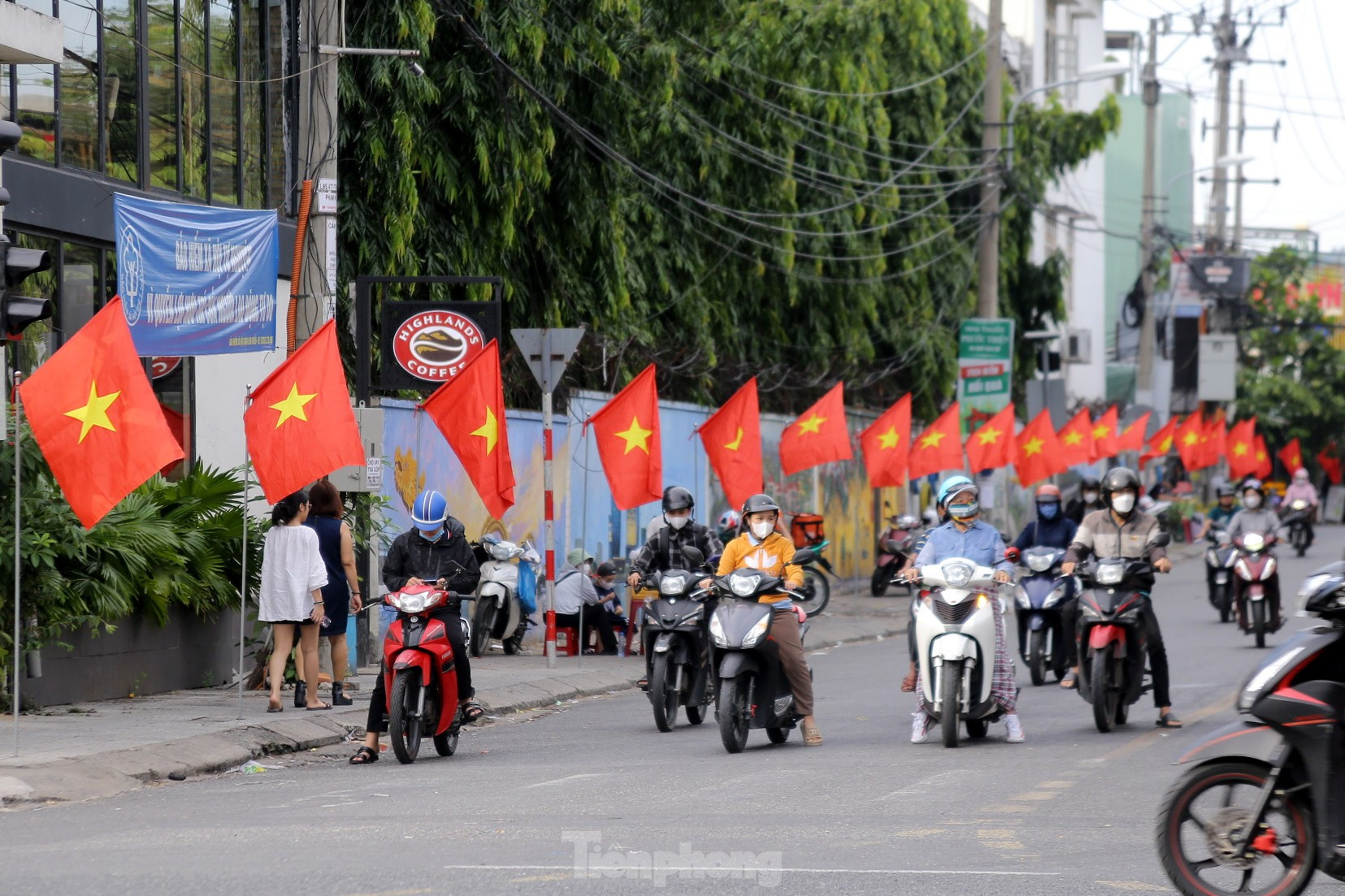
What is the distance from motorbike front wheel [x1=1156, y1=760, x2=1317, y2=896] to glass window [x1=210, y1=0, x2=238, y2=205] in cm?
1310

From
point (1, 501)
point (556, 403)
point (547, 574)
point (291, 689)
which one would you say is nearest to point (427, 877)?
point (1, 501)

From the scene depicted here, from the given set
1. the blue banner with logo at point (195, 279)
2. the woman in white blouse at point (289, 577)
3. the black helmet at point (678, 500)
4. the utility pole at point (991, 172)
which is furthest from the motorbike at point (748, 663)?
the utility pole at point (991, 172)

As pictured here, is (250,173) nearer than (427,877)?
No

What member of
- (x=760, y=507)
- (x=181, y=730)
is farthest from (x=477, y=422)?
(x=181, y=730)

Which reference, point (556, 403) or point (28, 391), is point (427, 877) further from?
point (556, 403)

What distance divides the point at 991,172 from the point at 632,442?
15.1 meters

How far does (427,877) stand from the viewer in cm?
726

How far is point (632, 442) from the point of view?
706 inches

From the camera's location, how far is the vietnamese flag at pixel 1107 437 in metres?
39.9

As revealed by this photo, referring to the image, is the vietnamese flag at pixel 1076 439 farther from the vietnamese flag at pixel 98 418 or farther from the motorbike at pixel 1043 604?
the vietnamese flag at pixel 98 418

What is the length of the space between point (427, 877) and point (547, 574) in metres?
10.1

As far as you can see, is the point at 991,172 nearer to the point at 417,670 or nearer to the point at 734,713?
the point at 734,713

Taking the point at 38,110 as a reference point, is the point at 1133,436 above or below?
below

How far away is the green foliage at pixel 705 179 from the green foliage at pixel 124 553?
14.4 feet
